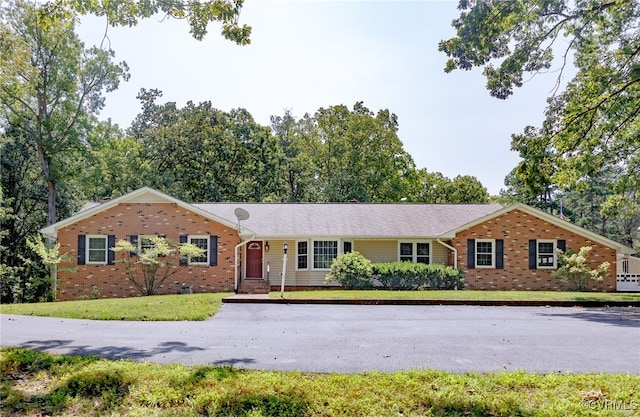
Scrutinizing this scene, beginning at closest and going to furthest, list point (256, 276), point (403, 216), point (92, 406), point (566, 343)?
point (92, 406) → point (566, 343) → point (256, 276) → point (403, 216)

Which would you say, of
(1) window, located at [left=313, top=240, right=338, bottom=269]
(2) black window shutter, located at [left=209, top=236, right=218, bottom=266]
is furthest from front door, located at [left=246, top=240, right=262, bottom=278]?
(1) window, located at [left=313, top=240, right=338, bottom=269]

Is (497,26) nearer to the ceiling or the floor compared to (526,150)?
nearer to the ceiling

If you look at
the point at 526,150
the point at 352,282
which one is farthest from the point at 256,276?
the point at 526,150

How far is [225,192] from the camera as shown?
121ft

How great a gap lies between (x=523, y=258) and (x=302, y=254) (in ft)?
31.9

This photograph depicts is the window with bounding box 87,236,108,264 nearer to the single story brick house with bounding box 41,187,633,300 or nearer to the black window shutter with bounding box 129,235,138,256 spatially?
the single story brick house with bounding box 41,187,633,300

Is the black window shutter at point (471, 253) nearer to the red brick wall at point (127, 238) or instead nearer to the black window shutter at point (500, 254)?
the black window shutter at point (500, 254)

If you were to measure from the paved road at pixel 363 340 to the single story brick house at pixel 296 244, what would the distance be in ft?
24.1

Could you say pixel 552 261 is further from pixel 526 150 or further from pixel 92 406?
pixel 92 406

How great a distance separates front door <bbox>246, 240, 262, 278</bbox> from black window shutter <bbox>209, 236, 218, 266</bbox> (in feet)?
6.09

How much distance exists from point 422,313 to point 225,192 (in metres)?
26.2

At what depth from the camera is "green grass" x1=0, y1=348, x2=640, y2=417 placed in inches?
195

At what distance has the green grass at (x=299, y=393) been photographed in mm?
4941

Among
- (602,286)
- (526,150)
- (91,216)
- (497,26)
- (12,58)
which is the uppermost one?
→ (497,26)
